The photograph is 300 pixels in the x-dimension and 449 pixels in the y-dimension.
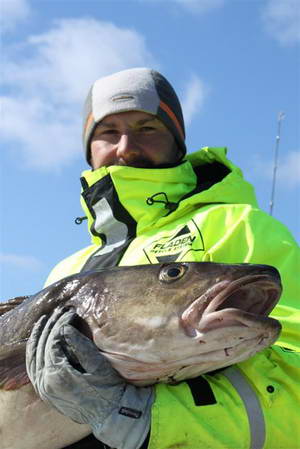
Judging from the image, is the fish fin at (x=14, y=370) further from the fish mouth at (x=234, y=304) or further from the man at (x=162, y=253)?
the fish mouth at (x=234, y=304)

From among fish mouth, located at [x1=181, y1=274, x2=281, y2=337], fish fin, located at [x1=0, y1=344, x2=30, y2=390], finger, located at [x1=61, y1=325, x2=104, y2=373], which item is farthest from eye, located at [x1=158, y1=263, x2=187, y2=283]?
fish fin, located at [x1=0, y1=344, x2=30, y2=390]

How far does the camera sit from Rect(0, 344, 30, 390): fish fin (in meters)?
3.33

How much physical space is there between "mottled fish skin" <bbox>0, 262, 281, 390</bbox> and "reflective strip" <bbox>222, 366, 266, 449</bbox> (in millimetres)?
231

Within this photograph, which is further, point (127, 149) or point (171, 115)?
point (171, 115)

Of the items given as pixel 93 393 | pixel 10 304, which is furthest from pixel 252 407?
pixel 10 304

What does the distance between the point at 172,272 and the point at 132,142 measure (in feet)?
6.07

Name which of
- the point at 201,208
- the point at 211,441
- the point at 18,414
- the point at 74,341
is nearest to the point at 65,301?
the point at 74,341

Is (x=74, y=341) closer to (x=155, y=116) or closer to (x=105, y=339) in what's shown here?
(x=105, y=339)

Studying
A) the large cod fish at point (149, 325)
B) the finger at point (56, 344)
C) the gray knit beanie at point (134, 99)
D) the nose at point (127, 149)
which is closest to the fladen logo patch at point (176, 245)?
the large cod fish at point (149, 325)

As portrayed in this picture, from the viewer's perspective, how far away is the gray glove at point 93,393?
3045 millimetres

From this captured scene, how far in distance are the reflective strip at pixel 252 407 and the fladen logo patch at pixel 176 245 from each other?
885 mm

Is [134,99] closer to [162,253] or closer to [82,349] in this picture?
[162,253]

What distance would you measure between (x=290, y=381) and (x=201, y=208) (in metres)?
1.35

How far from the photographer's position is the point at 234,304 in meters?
3.03
